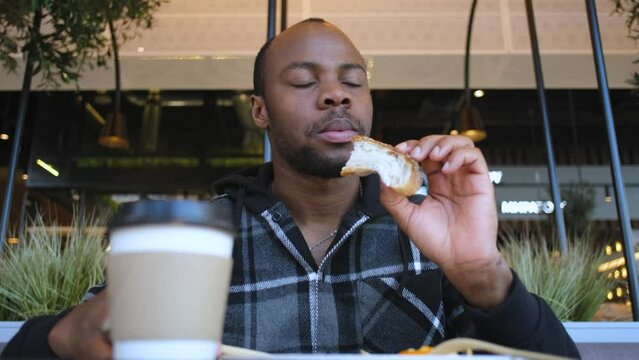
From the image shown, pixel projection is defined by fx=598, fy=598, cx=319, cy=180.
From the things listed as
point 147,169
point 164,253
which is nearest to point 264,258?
point 164,253

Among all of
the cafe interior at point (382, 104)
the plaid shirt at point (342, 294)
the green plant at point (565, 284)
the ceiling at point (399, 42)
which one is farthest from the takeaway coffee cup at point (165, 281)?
the ceiling at point (399, 42)

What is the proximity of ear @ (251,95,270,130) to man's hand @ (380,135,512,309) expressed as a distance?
617 mm

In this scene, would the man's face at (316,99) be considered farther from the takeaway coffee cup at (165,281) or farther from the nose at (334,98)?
the takeaway coffee cup at (165,281)

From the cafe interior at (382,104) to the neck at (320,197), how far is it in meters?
1.98

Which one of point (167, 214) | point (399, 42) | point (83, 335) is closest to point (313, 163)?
point (83, 335)

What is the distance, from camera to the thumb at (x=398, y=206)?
858mm

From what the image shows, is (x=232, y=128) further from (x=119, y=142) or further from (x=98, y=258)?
(x=98, y=258)

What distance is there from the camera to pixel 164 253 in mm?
438

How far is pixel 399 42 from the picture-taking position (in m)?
4.89

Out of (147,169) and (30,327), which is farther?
(147,169)

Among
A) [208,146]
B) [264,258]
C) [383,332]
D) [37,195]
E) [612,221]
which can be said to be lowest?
[383,332]

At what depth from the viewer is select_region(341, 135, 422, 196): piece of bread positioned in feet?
2.73

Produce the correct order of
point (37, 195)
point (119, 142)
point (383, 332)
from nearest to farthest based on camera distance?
point (383, 332), point (119, 142), point (37, 195)

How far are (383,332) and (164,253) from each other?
74 centimetres
